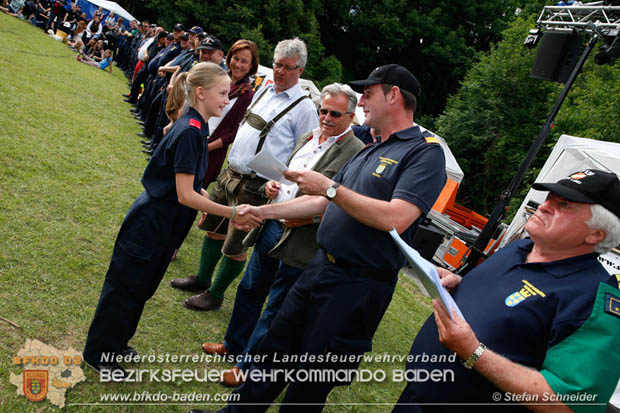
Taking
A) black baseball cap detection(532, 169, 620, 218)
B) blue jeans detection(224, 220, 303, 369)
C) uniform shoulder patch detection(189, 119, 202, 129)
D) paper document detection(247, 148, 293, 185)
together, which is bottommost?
blue jeans detection(224, 220, 303, 369)

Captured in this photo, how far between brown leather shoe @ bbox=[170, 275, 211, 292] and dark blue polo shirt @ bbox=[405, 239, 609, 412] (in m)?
2.61

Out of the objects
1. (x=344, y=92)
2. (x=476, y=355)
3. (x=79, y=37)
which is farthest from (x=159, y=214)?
(x=79, y=37)

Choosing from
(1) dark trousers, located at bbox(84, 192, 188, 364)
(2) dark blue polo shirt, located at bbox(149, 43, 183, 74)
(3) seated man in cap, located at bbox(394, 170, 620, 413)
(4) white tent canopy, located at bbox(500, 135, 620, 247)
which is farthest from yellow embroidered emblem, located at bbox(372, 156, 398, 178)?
(2) dark blue polo shirt, located at bbox(149, 43, 183, 74)

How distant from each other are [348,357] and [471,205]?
19184 mm

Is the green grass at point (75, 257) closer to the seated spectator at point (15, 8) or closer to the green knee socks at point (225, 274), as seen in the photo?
the green knee socks at point (225, 274)

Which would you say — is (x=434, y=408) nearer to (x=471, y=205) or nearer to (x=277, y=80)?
(x=277, y=80)

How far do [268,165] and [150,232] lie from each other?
811mm

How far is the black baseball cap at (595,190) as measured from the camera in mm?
1672

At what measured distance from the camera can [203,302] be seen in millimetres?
3818

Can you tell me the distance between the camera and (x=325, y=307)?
7.02 feet

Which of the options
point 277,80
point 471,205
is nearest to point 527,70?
point 471,205

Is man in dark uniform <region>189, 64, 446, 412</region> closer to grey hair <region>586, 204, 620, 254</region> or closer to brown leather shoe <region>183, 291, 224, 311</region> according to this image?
grey hair <region>586, 204, 620, 254</region>

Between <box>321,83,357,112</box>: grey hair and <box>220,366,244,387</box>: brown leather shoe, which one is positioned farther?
<box>220,366,244,387</box>: brown leather shoe

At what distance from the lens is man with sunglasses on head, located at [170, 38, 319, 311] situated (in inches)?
136
